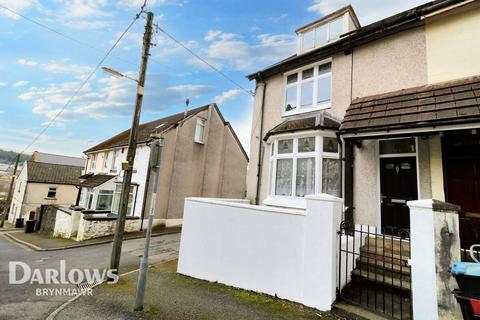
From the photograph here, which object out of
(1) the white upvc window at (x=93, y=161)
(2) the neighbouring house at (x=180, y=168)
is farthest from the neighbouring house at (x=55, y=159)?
(2) the neighbouring house at (x=180, y=168)

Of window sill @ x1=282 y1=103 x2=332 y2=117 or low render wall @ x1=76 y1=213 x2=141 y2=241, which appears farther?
low render wall @ x1=76 y1=213 x2=141 y2=241

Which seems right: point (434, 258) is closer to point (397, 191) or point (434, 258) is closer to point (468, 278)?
point (468, 278)

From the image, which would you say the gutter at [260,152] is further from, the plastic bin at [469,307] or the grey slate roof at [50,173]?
the grey slate roof at [50,173]

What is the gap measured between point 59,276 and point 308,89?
11.0 metres

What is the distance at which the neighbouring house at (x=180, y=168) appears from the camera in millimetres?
17016

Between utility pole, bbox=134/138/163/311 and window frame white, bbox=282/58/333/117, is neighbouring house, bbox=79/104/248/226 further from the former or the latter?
utility pole, bbox=134/138/163/311

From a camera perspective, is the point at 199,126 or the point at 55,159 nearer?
the point at 199,126

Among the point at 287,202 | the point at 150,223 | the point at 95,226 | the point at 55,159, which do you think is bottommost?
the point at 95,226

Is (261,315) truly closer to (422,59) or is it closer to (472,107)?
(472,107)

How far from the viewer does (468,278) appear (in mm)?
3074

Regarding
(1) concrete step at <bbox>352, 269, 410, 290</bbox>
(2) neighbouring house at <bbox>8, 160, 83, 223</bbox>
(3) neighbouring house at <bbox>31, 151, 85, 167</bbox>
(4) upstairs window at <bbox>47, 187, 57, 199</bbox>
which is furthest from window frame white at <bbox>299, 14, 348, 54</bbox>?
(3) neighbouring house at <bbox>31, 151, 85, 167</bbox>

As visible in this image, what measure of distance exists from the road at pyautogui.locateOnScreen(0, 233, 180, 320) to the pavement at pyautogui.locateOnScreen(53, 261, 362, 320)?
90 cm

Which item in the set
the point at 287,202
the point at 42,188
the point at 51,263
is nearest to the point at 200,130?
the point at 51,263

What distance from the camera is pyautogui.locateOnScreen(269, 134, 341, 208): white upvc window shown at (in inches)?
309
